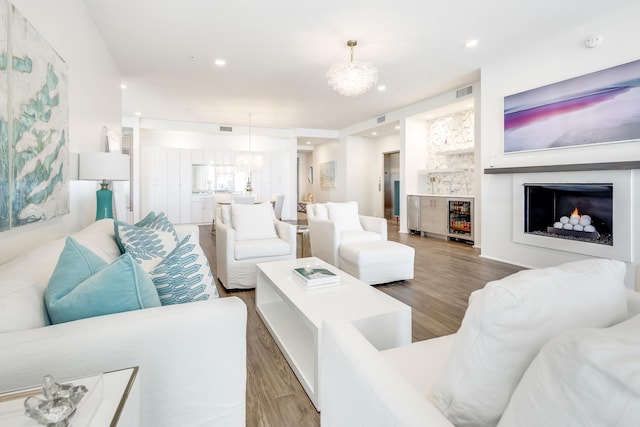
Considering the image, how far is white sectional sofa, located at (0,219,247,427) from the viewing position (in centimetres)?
78

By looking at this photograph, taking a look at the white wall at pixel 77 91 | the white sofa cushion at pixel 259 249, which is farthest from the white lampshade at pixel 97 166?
the white sofa cushion at pixel 259 249

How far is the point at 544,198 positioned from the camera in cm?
398

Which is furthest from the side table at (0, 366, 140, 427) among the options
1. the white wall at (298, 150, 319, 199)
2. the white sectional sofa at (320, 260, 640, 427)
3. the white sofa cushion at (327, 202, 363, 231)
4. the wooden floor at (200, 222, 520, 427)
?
the white wall at (298, 150, 319, 199)

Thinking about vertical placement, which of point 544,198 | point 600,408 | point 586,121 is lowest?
point 600,408

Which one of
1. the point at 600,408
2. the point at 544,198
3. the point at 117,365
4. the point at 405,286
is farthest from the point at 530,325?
the point at 544,198

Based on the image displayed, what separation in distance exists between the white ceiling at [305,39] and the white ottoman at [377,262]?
2322 mm

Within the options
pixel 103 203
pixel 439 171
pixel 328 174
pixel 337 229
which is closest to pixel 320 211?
pixel 337 229

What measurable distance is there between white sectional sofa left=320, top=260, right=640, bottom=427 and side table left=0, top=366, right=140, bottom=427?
1.65ft

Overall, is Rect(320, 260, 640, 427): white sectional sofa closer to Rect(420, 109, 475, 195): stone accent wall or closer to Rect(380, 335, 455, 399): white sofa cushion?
Rect(380, 335, 455, 399): white sofa cushion

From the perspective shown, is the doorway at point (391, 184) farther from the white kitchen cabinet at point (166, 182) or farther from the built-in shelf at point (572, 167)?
the white kitchen cabinet at point (166, 182)

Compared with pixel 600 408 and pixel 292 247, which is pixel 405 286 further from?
pixel 600 408

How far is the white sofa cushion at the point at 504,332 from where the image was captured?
586 millimetres

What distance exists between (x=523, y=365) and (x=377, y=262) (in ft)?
8.36

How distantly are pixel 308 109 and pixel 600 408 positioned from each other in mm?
6984
